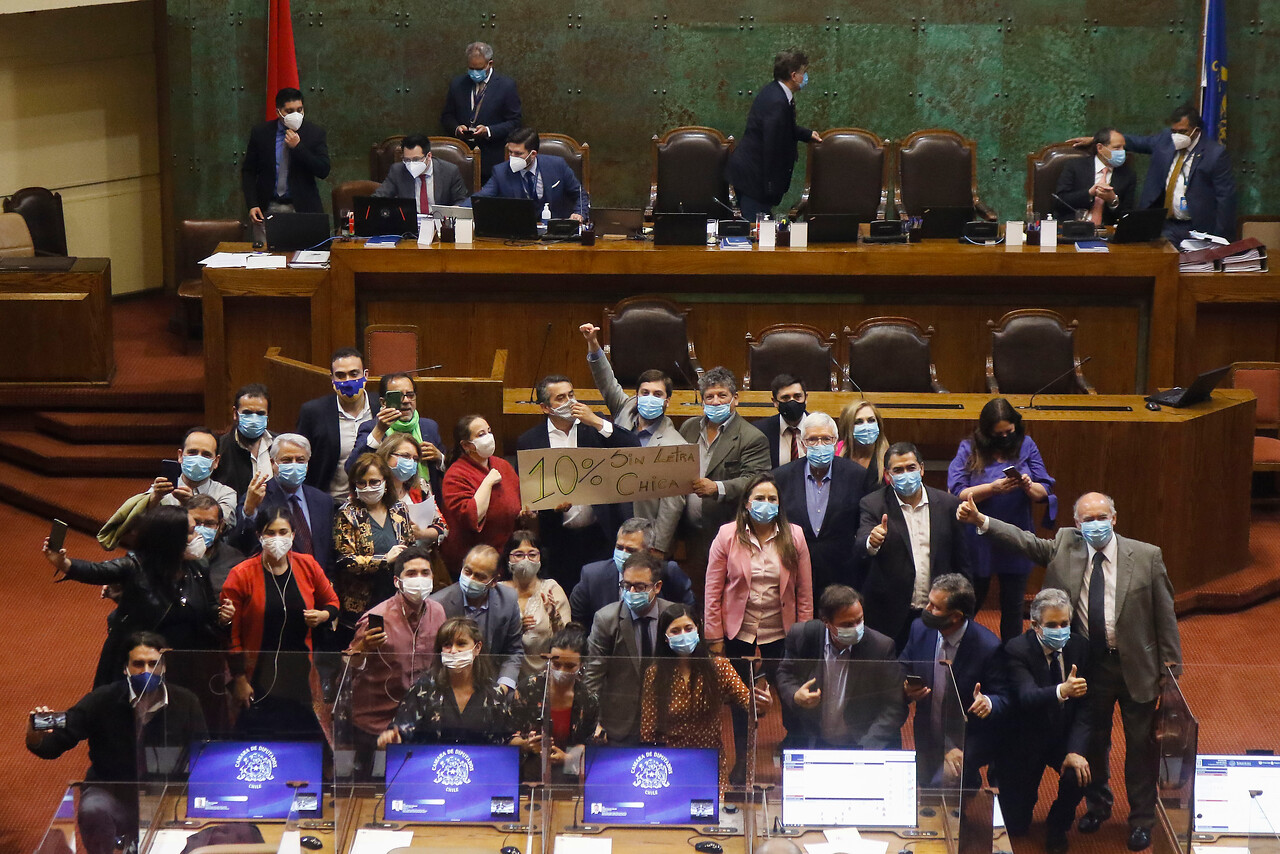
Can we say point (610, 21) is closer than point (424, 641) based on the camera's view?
No

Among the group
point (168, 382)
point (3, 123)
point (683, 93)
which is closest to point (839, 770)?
Answer: point (168, 382)

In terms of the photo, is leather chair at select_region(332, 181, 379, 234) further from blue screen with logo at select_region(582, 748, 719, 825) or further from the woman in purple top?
Result: blue screen with logo at select_region(582, 748, 719, 825)

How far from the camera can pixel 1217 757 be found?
512 centimetres

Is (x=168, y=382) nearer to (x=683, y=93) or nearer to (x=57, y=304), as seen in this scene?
(x=57, y=304)

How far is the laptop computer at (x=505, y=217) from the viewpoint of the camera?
358 inches

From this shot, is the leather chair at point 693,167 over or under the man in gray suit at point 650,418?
over

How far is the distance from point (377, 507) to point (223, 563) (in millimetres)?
650

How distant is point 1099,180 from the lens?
407 inches

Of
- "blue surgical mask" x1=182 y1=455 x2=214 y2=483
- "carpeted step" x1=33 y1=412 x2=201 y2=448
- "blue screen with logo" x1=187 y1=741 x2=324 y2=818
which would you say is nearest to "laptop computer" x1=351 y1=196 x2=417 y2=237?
"carpeted step" x1=33 y1=412 x2=201 y2=448

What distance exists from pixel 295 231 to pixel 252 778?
4862mm

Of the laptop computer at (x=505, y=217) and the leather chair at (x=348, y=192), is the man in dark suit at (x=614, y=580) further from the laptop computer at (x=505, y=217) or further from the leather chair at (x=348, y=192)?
the leather chair at (x=348, y=192)

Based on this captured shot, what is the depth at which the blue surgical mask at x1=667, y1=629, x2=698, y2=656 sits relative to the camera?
5.73 meters

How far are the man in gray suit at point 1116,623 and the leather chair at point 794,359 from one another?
2401 millimetres

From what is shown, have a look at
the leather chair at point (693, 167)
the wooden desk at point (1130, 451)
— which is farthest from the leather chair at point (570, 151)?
the wooden desk at point (1130, 451)
